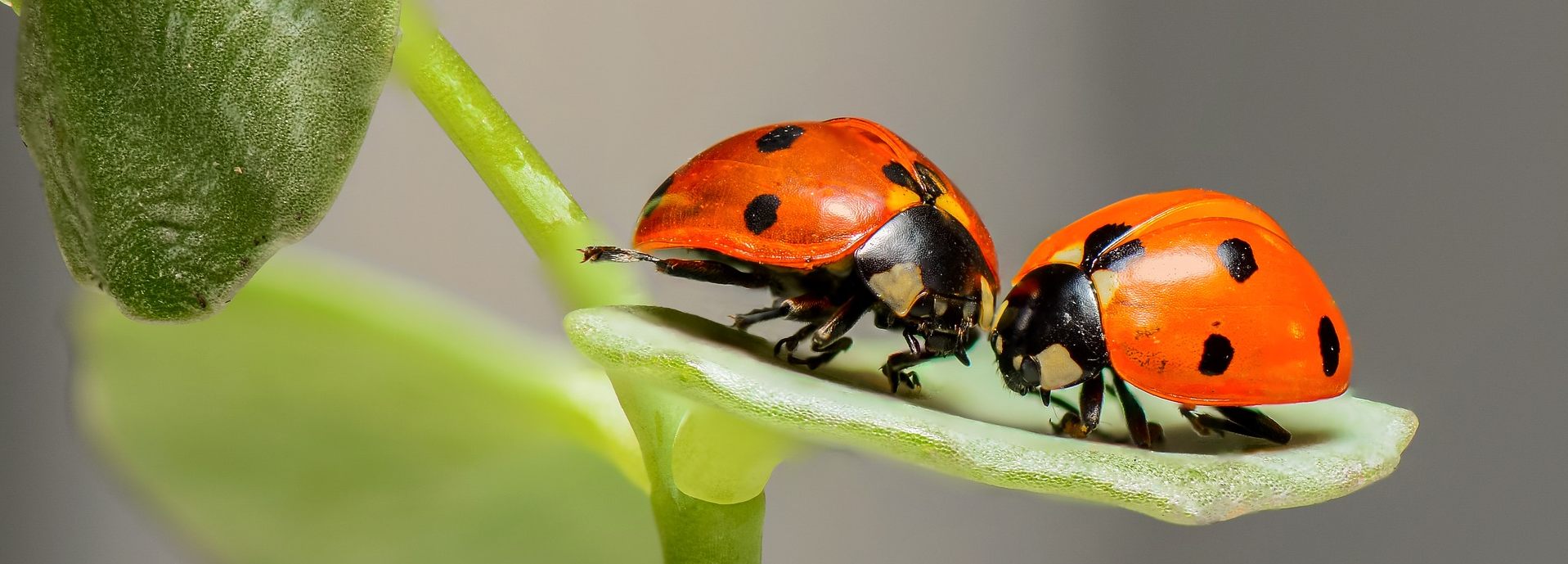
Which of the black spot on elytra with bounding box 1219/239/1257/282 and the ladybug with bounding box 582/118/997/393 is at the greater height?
the ladybug with bounding box 582/118/997/393

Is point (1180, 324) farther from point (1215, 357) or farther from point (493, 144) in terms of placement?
point (493, 144)

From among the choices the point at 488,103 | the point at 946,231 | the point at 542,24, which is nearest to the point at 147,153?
the point at 488,103

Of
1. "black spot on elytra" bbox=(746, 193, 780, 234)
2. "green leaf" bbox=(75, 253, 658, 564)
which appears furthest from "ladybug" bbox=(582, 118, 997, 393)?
"green leaf" bbox=(75, 253, 658, 564)

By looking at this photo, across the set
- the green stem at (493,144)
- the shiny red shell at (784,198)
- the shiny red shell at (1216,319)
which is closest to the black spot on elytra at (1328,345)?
the shiny red shell at (1216,319)

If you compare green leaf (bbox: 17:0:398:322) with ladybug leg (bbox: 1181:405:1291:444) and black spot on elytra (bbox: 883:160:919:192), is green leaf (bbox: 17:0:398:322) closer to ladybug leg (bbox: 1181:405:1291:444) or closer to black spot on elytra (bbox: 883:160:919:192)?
black spot on elytra (bbox: 883:160:919:192)

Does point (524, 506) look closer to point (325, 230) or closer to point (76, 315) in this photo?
point (76, 315)
